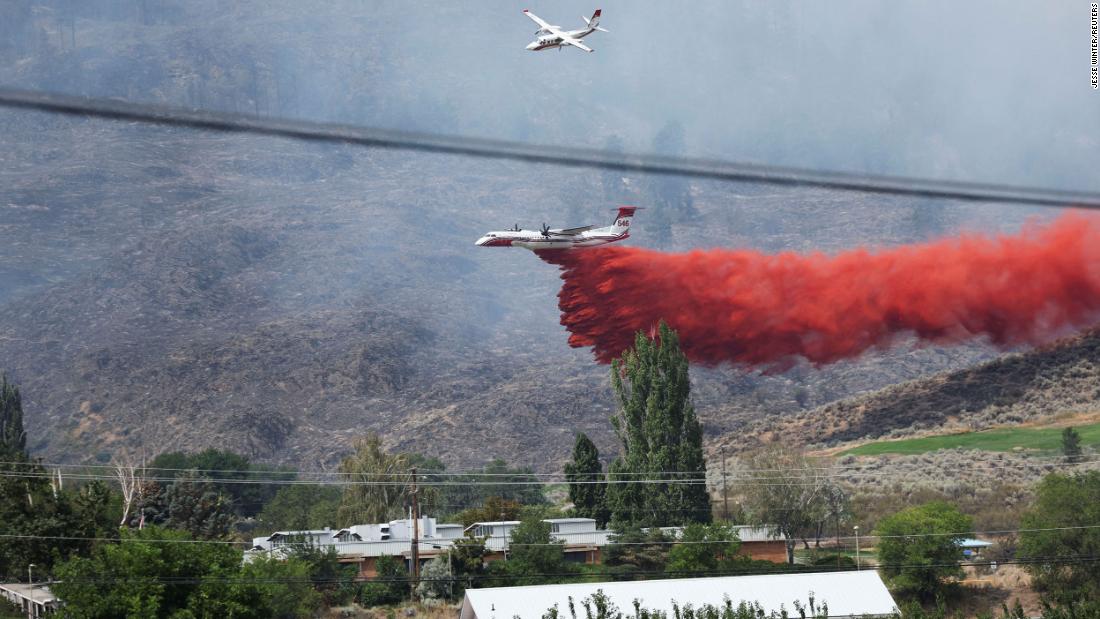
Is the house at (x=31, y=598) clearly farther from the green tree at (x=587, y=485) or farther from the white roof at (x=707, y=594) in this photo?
the green tree at (x=587, y=485)

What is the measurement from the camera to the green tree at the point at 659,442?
3533 inches

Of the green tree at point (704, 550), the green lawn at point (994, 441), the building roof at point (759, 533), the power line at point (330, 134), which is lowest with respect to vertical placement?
the green tree at point (704, 550)

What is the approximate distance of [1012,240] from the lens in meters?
97.5

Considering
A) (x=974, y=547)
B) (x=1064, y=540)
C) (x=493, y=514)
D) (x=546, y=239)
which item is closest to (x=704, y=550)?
(x=1064, y=540)

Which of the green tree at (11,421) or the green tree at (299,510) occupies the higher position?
the green tree at (11,421)

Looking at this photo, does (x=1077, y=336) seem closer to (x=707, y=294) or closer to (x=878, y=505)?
(x=878, y=505)

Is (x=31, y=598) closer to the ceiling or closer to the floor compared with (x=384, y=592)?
closer to the ceiling

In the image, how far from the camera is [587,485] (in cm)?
9869

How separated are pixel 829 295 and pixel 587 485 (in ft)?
68.7

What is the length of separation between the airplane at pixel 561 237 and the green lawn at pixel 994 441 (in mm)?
69506

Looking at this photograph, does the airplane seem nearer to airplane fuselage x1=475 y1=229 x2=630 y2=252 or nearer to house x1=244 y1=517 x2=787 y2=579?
airplane fuselage x1=475 y1=229 x2=630 y2=252

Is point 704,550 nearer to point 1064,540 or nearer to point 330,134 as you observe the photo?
point 1064,540

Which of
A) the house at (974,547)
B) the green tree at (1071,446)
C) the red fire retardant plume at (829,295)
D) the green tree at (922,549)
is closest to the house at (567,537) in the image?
the red fire retardant plume at (829,295)

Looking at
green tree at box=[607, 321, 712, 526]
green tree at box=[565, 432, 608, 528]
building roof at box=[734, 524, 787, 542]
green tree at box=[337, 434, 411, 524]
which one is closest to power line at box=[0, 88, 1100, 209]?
green tree at box=[607, 321, 712, 526]
